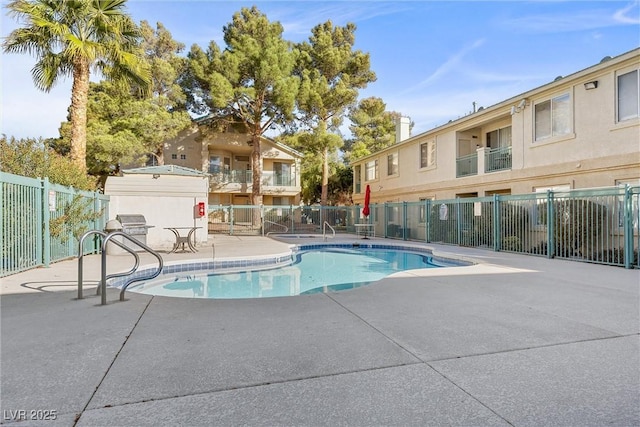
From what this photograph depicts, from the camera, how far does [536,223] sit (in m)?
11.4

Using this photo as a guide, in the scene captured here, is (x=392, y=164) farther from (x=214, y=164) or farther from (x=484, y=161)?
(x=214, y=164)

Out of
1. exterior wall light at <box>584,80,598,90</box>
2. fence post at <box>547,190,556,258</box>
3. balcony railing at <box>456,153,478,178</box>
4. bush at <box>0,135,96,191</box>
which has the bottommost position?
fence post at <box>547,190,556,258</box>

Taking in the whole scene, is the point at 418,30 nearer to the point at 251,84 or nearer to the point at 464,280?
the point at 464,280

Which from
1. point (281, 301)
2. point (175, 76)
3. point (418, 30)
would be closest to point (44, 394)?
point (281, 301)

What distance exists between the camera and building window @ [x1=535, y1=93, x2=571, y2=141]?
12867 mm

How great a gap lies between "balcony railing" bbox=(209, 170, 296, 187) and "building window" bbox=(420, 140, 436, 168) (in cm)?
1241

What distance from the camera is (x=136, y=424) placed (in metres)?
2.14

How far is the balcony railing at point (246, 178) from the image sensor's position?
28.1 m

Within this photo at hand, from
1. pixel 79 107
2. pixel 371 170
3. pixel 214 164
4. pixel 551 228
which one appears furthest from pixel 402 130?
pixel 79 107

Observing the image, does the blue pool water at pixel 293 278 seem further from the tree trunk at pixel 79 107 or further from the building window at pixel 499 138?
the building window at pixel 499 138

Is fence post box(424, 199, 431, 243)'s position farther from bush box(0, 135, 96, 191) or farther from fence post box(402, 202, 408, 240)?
bush box(0, 135, 96, 191)

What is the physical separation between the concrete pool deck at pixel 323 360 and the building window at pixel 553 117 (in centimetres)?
959

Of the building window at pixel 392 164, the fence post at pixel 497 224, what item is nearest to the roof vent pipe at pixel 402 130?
the building window at pixel 392 164

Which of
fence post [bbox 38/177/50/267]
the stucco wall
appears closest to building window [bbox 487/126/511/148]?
the stucco wall
